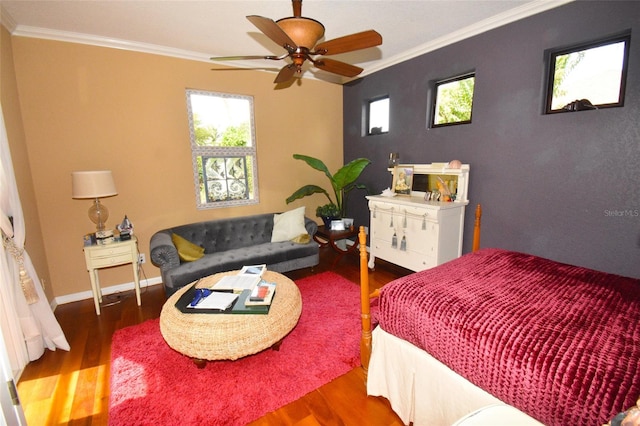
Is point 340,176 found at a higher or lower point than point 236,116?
lower

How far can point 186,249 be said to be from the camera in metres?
3.23

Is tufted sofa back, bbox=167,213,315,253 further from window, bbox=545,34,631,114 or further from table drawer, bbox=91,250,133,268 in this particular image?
window, bbox=545,34,631,114

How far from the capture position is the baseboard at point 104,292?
315 centimetres

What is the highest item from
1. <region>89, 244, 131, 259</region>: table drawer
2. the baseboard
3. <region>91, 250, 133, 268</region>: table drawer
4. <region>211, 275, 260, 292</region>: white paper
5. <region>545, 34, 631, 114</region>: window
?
<region>545, 34, 631, 114</region>: window

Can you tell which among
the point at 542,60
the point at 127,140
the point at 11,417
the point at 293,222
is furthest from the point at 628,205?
the point at 127,140

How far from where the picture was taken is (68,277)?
10.5 feet

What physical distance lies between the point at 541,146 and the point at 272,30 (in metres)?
2.63

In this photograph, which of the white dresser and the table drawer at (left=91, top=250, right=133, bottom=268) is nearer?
the table drawer at (left=91, top=250, right=133, bottom=268)

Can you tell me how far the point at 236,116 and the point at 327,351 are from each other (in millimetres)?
3256

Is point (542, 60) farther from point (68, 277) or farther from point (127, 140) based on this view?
point (68, 277)

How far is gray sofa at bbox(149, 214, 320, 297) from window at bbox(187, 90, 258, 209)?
415 mm

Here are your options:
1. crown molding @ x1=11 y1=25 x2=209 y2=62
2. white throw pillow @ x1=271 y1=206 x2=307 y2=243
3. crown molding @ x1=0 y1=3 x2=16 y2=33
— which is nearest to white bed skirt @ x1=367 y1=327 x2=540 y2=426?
white throw pillow @ x1=271 y1=206 x2=307 y2=243

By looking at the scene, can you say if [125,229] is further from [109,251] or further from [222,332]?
[222,332]

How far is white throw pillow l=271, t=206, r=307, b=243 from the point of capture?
3.87 m
